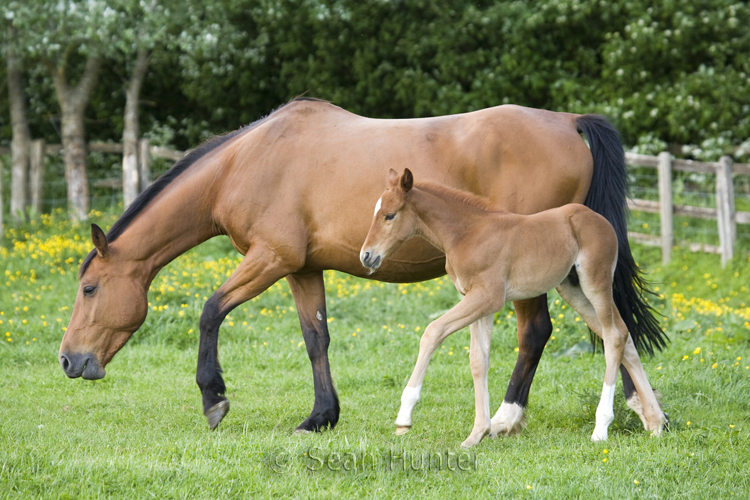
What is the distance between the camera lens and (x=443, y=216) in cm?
466

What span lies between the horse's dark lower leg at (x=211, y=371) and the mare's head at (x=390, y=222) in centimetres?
133

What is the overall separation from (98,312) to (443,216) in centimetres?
260

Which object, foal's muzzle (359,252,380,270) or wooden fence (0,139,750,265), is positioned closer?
foal's muzzle (359,252,380,270)

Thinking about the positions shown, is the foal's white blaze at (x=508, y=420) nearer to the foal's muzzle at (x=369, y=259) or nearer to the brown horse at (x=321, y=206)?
the brown horse at (x=321, y=206)

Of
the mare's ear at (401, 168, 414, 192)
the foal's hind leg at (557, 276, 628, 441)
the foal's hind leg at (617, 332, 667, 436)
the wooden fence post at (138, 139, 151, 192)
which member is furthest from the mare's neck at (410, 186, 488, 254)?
the wooden fence post at (138, 139, 151, 192)

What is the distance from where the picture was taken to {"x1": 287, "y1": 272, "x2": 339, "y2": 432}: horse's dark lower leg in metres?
5.45

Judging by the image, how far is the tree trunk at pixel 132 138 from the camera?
14.1 meters

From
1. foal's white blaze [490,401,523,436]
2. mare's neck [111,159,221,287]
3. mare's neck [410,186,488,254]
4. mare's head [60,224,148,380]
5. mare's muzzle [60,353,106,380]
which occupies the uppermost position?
mare's neck [410,186,488,254]

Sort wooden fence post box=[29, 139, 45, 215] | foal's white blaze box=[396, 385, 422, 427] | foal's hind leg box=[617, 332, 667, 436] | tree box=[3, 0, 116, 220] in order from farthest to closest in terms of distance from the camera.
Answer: wooden fence post box=[29, 139, 45, 215] < tree box=[3, 0, 116, 220] < foal's hind leg box=[617, 332, 667, 436] < foal's white blaze box=[396, 385, 422, 427]

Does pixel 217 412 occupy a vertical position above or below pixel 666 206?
above

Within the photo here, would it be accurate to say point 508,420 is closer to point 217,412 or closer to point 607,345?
point 607,345

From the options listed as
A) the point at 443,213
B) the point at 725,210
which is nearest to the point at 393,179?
the point at 443,213

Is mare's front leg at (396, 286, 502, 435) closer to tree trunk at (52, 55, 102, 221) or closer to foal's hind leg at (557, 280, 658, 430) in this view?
foal's hind leg at (557, 280, 658, 430)

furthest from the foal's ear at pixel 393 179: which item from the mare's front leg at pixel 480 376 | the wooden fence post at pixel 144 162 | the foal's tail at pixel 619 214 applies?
the wooden fence post at pixel 144 162
